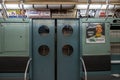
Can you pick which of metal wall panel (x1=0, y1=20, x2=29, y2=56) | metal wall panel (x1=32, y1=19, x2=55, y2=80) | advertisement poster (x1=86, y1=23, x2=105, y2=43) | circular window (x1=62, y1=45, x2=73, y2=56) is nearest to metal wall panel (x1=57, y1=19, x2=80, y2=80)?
circular window (x1=62, y1=45, x2=73, y2=56)

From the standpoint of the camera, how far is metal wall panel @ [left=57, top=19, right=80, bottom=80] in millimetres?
4516

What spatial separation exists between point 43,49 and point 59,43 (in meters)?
0.41

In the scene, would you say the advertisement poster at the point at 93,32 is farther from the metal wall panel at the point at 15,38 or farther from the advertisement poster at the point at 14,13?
the advertisement poster at the point at 14,13

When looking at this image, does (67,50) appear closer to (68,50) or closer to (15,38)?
(68,50)

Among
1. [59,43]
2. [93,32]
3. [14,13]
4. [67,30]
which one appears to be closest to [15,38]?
[14,13]

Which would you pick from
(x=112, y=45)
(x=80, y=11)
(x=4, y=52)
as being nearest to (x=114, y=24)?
(x=112, y=45)

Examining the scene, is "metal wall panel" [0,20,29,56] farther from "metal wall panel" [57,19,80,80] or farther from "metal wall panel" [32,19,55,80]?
"metal wall panel" [57,19,80,80]

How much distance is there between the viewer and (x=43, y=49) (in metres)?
4.56

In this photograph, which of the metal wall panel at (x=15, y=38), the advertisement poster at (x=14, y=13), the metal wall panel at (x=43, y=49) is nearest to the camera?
the metal wall panel at (x=15, y=38)

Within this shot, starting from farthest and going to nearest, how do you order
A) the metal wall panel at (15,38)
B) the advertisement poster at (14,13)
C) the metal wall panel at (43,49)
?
the advertisement poster at (14,13) → the metal wall panel at (43,49) → the metal wall panel at (15,38)

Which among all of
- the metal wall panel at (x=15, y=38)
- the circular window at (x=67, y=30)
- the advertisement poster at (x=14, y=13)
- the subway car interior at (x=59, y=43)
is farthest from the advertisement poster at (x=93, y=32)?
the advertisement poster at (x=14, y=13)

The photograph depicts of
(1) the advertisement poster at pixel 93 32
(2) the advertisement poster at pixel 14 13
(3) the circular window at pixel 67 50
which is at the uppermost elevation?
(2) the advertisement poster at pixel 14 13

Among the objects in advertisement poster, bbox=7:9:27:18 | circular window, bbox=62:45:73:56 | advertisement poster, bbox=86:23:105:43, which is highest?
advertisement poster, bbox=7:9:27:18

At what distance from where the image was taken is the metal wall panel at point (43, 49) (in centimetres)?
448
